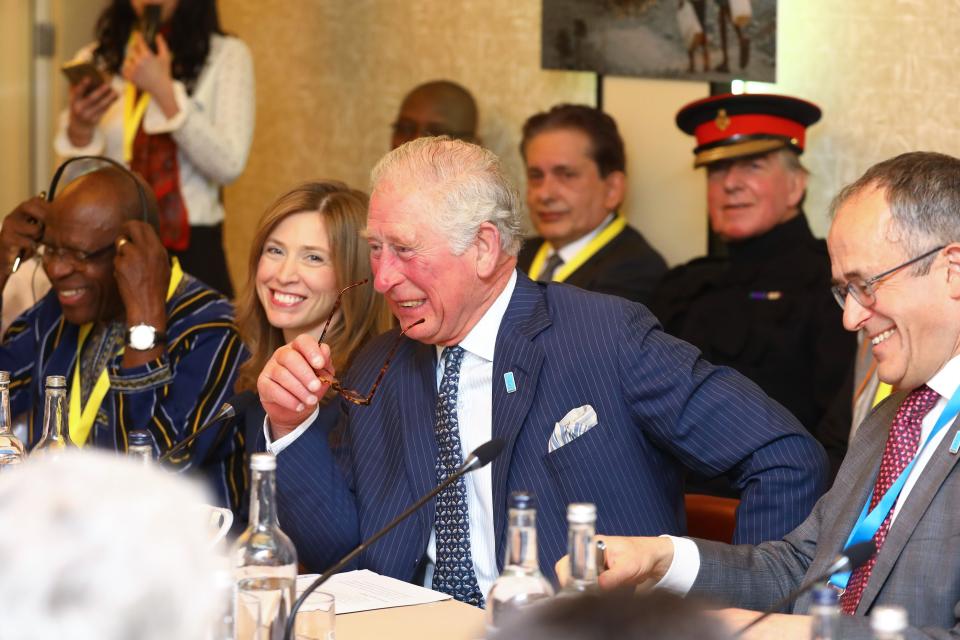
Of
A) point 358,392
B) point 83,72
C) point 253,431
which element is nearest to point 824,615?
point 358,392

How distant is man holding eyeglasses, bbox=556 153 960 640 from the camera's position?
1.85m

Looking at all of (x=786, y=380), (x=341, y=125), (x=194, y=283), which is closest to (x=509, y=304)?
(x=194, y=283)

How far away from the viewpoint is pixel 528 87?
475 cm

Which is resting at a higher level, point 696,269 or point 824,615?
point 696,269

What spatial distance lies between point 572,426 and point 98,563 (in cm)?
161

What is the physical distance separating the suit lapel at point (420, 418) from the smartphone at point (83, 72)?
227cm

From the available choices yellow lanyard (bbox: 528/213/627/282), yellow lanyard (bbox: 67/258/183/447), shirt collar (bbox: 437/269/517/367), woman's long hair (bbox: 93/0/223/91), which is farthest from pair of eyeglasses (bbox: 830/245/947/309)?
woman's long hair (bbox: 93/0/223/91)

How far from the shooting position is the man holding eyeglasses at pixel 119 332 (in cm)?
Answer: 302

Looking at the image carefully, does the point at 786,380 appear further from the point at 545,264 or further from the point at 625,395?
the point at 625,395

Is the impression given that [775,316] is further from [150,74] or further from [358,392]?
[150,74]

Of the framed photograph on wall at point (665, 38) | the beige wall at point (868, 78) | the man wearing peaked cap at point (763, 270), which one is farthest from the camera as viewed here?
the framed photograph on wall at point (665, 38)

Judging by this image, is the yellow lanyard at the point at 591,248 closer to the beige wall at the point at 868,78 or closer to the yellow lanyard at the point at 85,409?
the beige wall at the point at 868,78

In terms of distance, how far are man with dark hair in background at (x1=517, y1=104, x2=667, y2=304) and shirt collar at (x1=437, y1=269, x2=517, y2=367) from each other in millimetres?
1755

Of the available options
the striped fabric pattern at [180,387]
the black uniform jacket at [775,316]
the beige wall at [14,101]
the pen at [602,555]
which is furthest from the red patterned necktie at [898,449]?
the beige wall at [14,101]
